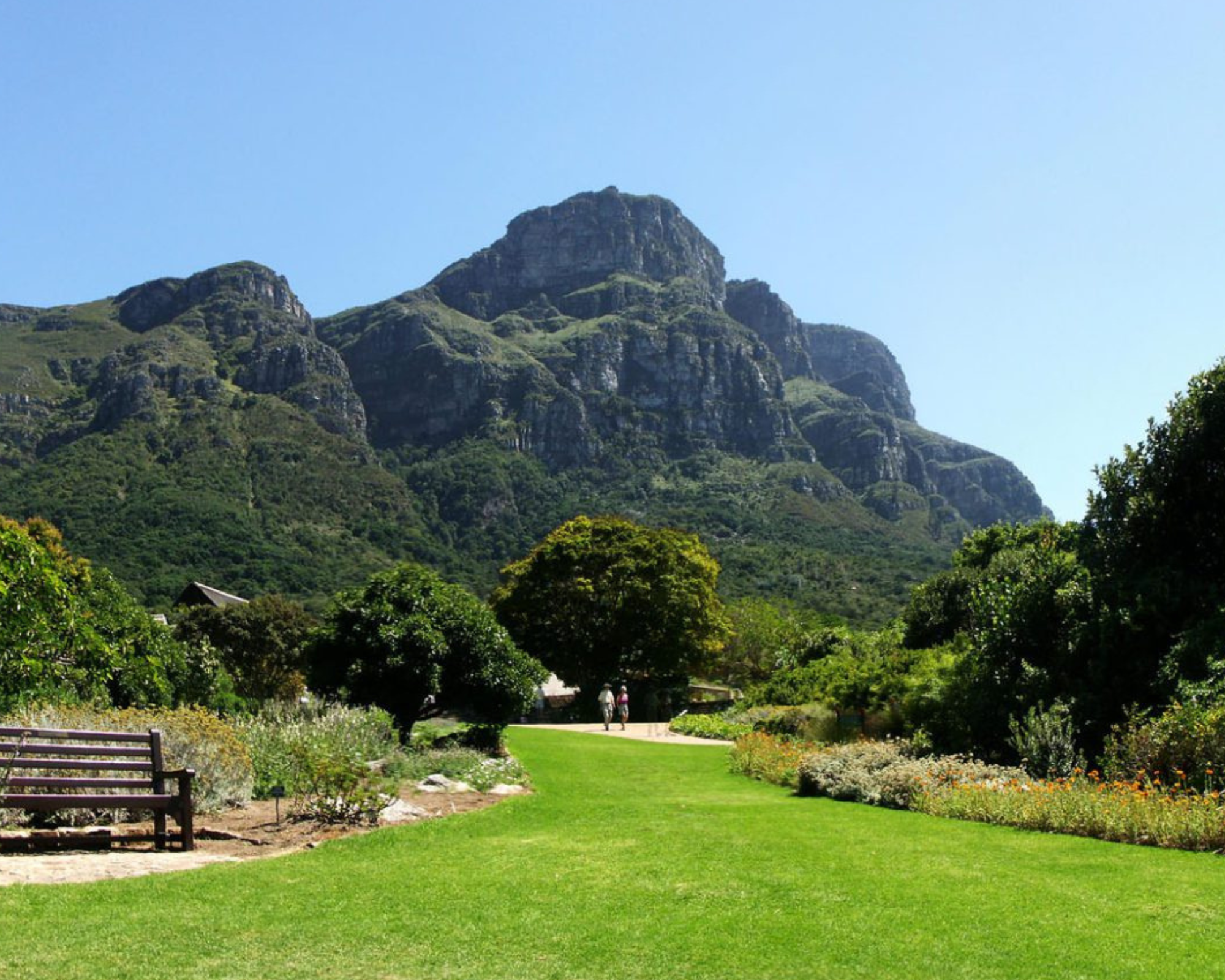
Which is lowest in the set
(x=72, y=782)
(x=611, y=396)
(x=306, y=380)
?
(x=72, y=782)

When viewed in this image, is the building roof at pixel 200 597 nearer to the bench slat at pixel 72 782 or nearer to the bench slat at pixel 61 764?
the bench slat at pixel 72 782

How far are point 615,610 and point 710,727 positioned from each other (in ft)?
46.4

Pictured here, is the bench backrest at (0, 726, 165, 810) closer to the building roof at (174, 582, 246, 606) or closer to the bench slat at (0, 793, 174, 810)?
the bench slat at (0, 793, 174, 810)

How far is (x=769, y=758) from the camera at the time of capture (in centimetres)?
1689

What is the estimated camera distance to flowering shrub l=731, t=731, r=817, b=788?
52.4 feet

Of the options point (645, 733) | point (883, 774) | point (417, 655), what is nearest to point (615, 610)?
point (645, 733)

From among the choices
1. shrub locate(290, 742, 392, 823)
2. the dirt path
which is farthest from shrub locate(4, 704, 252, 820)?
the dirt path

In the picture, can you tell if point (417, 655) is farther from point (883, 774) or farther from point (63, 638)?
point (883, 774)

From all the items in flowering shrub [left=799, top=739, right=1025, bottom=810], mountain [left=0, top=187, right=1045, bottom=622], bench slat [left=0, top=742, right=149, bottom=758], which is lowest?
flowering shrub [left=799, top=739, right=1025, bottom=810]

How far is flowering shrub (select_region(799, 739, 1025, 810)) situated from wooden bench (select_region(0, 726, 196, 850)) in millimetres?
8310

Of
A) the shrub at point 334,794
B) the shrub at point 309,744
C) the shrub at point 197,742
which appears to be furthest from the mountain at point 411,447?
the shrub at point 334,794

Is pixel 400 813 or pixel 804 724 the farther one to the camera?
pixel 804 724

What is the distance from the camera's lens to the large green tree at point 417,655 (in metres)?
17.8

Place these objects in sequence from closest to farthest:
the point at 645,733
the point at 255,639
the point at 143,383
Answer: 1. the point at 645,733
2. the point at 255,639
3. the point at 143,383
